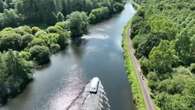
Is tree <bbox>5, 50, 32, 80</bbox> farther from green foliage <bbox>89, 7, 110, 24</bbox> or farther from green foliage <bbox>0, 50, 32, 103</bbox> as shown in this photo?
green foliage <bbox>89, 7, 110, 24</bbox>

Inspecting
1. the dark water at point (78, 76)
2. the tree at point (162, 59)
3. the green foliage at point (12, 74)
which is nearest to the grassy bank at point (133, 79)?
the dark water at point (78, 76)

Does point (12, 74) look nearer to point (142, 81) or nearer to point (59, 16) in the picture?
point (142, 81)

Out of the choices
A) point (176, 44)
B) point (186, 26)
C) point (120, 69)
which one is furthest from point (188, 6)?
point (120, 69)

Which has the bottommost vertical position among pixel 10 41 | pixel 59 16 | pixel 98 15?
pixel 98 15

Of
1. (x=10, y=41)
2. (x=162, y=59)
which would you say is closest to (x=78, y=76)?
(x=162, y=59)

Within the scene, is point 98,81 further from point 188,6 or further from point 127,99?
point 188,6

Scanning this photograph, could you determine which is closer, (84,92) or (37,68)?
(84,92)
